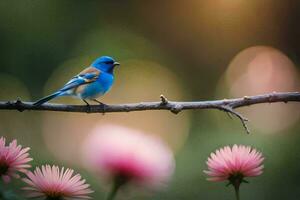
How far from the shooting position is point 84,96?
118 centimetres

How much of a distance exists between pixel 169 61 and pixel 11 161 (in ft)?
9.42

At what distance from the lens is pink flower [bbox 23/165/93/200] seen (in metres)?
0.36

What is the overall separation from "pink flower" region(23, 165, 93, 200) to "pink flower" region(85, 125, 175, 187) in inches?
0.6

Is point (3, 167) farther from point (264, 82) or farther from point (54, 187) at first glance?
point (264, 82)

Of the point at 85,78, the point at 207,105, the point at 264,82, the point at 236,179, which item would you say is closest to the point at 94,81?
→ the point at 85,78

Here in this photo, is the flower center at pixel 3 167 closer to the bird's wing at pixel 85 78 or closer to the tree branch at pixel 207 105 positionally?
the tree branch at pixel 207 105

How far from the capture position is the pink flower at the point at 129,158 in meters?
0.36

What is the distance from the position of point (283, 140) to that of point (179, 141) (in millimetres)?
326

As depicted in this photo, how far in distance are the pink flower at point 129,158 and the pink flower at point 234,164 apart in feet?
0.12

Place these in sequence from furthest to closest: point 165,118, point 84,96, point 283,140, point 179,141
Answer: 1. point 165,118
2. point 283,140
3. point 179,141
4. point 84,96

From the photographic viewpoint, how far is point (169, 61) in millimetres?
3234

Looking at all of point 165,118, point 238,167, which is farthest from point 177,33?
point 238,167

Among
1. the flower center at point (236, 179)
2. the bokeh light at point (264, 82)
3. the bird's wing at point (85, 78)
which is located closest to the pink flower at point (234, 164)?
the flower center at point (236, 179)

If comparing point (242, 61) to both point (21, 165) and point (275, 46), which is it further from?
A: point (21, 165)
